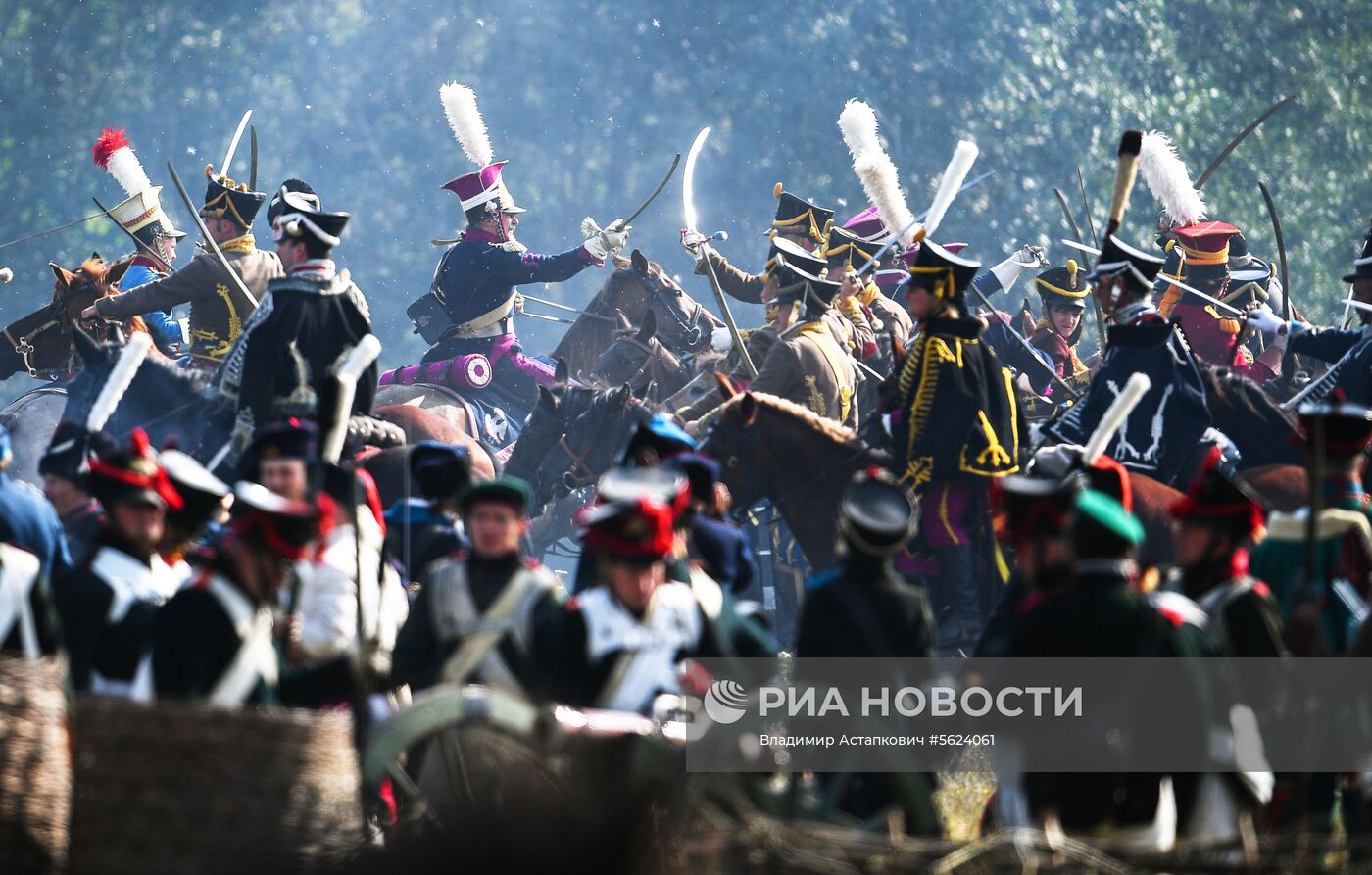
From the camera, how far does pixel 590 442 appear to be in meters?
14.3

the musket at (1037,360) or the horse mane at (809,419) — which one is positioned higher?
the musket at (1037,360)

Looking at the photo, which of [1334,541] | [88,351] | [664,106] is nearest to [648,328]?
[88,351]

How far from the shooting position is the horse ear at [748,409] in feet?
35.4

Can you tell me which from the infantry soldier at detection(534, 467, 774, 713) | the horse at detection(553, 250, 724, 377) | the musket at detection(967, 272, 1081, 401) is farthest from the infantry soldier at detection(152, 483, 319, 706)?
the horse at detection(553, 250, 724, 377)

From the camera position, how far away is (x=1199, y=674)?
235 inches

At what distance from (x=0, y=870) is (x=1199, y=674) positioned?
3.08 metres

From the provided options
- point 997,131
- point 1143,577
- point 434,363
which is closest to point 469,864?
point 1143,577

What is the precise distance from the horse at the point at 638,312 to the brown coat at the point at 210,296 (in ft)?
12.1

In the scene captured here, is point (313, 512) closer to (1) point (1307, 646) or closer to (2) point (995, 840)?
(2) point (995, 840)

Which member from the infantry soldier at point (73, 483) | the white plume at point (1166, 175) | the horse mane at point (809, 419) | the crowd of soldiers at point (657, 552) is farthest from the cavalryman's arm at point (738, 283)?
the infantry soldier at point (73, 483)

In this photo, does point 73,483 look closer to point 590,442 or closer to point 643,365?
point 590,442

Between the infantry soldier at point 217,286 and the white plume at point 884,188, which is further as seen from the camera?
the white plume at point 884,188

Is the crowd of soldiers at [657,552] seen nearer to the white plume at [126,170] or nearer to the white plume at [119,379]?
the white plume at [119,379]

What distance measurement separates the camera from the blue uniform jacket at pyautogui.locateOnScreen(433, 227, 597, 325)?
17.1 m
